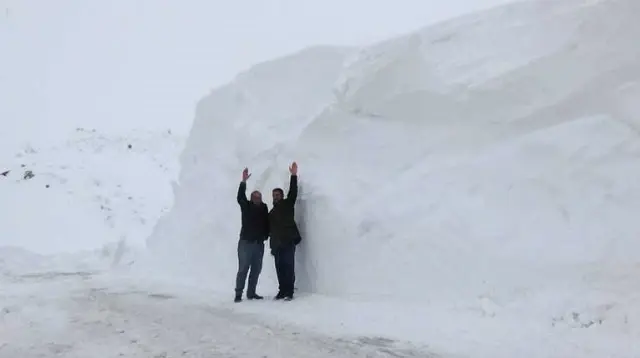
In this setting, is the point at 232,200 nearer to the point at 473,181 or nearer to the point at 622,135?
the point at 473,181

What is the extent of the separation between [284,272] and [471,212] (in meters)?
2.74

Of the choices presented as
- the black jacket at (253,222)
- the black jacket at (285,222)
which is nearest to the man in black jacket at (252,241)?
the black jacket at (253,222)

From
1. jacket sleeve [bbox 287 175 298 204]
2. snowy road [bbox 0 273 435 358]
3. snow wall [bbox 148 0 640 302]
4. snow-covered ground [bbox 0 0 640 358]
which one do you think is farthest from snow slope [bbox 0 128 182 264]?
snow wall [bbox 148 0 640 302]

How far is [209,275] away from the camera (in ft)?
39.2

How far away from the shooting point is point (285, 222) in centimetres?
895

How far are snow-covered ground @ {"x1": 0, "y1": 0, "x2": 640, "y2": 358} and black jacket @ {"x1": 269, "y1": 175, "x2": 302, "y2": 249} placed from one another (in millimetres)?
406

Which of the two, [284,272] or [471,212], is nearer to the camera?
[471,212]

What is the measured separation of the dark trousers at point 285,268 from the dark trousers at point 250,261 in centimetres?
32

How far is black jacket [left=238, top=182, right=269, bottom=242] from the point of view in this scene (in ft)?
29.8

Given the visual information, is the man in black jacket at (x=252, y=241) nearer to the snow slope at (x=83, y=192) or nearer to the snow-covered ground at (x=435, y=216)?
the snow-covered ground at (x=435, y=216)

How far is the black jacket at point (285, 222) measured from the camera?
29.1 feet

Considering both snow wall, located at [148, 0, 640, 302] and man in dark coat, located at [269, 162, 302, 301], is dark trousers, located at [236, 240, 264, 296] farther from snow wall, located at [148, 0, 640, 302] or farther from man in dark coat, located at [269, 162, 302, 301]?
snow wall, located at [148, 0, 640, 302]

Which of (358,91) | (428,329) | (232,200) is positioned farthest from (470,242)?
(232,200)

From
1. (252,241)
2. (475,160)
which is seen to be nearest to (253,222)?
(252,241)
